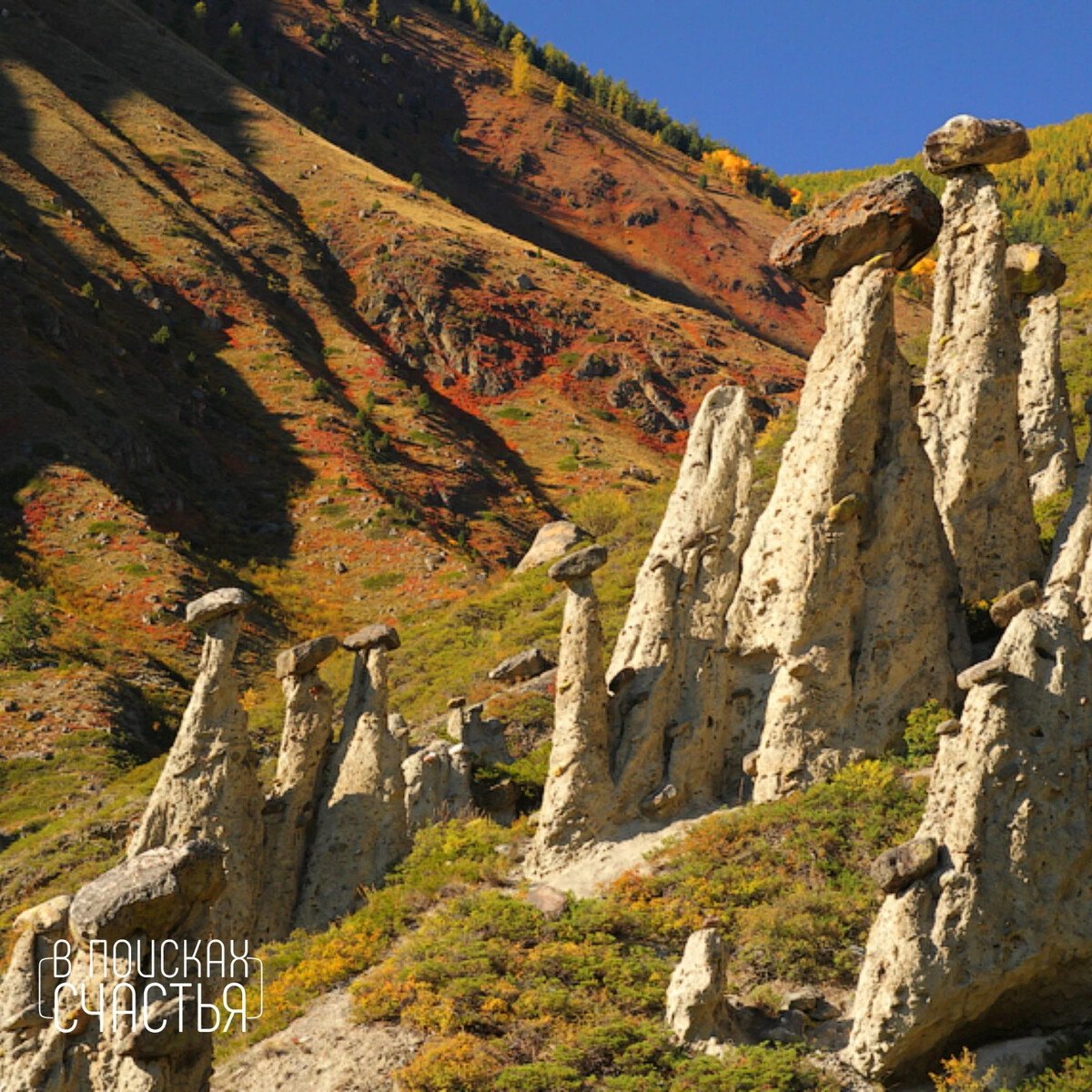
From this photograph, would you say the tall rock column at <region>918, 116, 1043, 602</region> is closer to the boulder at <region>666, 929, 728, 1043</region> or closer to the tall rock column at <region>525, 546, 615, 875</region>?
the tall rock column at <region>525, 546, 615, 875</region>

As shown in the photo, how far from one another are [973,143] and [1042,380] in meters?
6.73

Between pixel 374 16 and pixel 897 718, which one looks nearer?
pixel 897 718

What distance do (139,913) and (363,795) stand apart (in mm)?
8873

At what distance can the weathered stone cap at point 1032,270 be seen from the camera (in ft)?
86.2

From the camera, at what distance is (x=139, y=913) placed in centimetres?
851

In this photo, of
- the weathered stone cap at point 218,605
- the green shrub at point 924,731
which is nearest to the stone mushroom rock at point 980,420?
the green shrub at point 924,731

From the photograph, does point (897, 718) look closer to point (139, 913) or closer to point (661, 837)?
point (661, 837)

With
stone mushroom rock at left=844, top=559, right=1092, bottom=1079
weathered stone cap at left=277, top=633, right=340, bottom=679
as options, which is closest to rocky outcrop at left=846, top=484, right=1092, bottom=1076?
stone mushroom rock at left=844, top=559, right=1092, bottom=1079

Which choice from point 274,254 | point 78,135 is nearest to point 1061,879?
point 274,254

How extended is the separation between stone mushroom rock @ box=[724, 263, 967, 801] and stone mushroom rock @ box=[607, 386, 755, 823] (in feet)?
1.32

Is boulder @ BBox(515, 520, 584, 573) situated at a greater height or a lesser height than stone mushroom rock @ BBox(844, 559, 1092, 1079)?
greater

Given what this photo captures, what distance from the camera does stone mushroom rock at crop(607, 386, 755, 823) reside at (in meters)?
16.2

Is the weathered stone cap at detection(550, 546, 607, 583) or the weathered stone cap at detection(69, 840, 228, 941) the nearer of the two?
the weathered stone cap at detection(69, 840, 228, 941)

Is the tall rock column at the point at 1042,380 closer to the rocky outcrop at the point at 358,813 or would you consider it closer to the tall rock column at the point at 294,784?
the rocky outcrop at the point at 358,813
